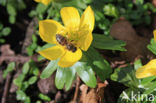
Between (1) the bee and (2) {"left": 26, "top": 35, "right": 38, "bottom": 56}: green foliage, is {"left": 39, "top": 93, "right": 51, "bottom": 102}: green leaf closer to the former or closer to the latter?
(2) {"left": 26, "top": 35, "right": 38, "bottom": 56}: green foliage

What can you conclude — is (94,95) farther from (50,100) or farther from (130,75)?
(50,100)

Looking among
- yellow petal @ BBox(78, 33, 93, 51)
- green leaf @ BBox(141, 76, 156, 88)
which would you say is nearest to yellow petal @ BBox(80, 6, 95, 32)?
yellow petal @ BBox(78, 33, 93, 51)

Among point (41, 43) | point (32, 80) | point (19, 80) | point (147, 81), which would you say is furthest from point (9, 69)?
point (147, 81)

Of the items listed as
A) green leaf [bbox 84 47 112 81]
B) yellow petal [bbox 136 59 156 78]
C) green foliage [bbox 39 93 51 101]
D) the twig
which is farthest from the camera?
the twig

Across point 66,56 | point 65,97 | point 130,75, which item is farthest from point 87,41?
point 65,97

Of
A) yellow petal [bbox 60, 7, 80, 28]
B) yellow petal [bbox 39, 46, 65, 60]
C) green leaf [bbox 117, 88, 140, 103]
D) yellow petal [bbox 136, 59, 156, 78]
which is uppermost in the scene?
yellow petal [bbox 60, 7, 80, 28]
